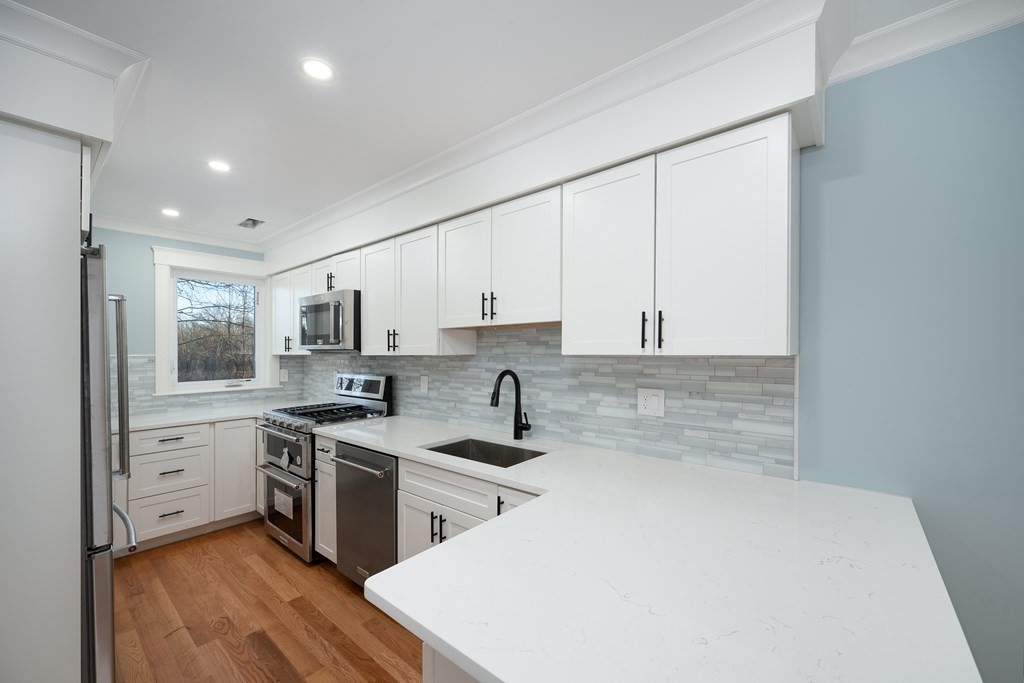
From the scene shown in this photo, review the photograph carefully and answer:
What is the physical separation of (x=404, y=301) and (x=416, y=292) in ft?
0.47

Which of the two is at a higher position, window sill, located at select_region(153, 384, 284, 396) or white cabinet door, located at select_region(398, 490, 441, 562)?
window sill, located at select_region(153, 384, 284, 396)

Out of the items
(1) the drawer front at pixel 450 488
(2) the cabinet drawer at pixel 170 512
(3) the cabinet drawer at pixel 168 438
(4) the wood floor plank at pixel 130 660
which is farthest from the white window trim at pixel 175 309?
(1) the drawer front at pixel 450 488

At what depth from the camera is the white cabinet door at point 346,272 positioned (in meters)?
3.16

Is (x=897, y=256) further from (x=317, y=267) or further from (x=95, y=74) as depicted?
(x=317, y=267)

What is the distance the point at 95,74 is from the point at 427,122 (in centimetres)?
123

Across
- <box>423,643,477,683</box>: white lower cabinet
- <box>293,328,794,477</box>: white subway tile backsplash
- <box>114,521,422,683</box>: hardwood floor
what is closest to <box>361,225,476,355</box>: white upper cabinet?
<box>293,328,794,477</box>: white subway tile backsplash

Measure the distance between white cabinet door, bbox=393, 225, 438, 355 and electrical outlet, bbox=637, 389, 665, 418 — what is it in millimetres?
1266

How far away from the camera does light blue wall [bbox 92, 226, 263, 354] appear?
340cm

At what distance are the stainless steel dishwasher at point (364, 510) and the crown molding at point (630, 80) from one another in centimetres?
167

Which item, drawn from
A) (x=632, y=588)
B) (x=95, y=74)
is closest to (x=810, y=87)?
(x=632, y=588)

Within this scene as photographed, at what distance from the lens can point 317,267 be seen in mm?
3561

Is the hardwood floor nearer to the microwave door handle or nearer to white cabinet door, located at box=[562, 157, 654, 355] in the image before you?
the microwave door handle

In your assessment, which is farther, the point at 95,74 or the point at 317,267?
the point at 317,267

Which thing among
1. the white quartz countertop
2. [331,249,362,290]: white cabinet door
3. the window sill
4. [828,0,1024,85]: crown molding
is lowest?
the white quartz countertop
